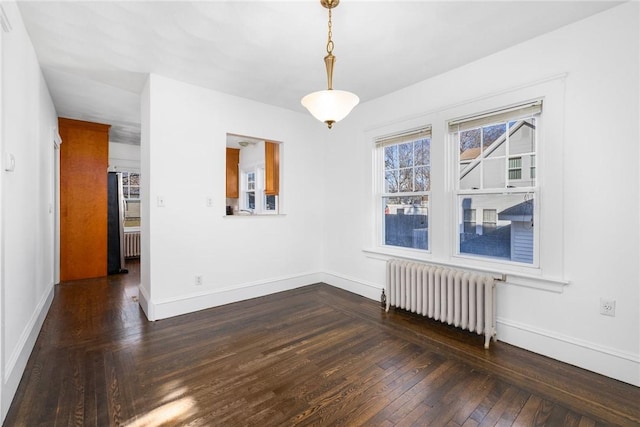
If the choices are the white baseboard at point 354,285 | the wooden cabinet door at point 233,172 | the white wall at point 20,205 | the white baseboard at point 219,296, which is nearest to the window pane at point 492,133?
the white baseboard at point 354,285

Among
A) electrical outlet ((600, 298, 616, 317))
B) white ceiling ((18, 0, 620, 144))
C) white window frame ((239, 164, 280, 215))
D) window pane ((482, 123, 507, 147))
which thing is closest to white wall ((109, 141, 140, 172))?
white window frame ((239, 164, 280, 215))

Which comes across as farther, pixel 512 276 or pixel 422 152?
pixel 422 152

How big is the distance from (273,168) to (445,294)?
10.1 ft

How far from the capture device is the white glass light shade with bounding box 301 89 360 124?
192 centimetres

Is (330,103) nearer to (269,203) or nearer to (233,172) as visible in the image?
(269,203)

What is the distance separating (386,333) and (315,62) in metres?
2.77

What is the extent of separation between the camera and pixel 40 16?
2260mm

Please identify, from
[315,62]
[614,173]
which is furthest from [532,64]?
[315,62]

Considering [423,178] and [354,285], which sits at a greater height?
[423,178]

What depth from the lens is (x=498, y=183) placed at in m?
2.85

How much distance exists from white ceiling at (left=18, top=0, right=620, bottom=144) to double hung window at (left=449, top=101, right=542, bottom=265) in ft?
2.15

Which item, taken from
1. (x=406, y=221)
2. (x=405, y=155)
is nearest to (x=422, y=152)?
(x=405, y=155)

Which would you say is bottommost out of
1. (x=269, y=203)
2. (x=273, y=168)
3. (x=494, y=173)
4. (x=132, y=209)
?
(x=132, y=209)

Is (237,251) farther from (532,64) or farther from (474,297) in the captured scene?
(532,64)
